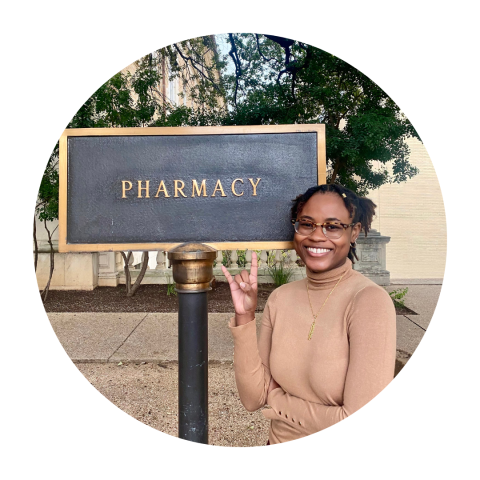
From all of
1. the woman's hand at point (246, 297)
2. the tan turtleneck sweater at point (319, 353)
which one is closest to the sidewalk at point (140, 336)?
the tan turtleneck sweater at point (319, 353)

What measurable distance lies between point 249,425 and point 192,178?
2144mm

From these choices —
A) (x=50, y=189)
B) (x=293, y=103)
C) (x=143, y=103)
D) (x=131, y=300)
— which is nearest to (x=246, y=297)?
(x=293, y=103)

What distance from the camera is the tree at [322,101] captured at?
4113mm

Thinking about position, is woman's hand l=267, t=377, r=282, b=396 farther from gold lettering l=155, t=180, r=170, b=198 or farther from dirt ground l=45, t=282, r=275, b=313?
dirt ground l=45, t=282, r=275, b=313

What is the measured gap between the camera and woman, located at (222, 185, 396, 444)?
144 cm

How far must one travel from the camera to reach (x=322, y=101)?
4430 millimetres

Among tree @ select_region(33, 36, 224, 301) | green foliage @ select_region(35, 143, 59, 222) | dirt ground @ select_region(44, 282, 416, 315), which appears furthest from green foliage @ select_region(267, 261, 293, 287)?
green foliage @ select_region(35, 143, 59, 222)

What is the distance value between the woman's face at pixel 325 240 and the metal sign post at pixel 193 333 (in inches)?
18.2

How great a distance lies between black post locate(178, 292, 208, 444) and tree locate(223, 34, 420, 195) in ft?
9.74

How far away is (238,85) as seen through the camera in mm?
4828

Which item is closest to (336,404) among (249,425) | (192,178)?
(192,178)

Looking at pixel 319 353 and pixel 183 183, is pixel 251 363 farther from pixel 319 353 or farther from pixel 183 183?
pixel 183 183

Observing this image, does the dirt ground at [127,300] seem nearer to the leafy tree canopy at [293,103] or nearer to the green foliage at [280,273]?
the green foliage at [280,273]

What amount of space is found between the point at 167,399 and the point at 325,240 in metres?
2.50
